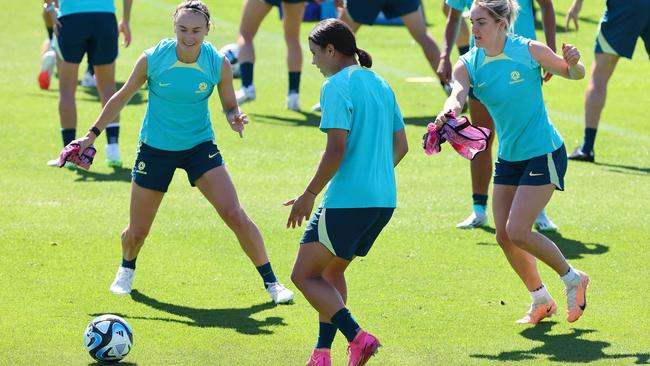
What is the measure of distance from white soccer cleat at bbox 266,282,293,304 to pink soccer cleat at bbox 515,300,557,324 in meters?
1.51

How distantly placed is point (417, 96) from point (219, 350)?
9.27m

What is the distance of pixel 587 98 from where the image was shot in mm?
12867

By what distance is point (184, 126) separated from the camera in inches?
316

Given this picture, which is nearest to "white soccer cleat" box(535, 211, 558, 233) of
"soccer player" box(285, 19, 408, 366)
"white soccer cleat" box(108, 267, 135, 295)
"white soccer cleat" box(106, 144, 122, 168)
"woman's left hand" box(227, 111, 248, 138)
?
"woman's left hand" box(227, 111, 248, 138)

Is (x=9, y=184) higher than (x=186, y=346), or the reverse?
(x=186, y=346)

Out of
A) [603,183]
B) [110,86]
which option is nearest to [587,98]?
[603,183]

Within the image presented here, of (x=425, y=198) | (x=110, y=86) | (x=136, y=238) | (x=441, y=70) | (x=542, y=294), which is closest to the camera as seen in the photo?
(x=542, y=294)

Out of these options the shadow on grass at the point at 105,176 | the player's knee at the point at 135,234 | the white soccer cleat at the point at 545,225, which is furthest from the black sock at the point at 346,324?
the shadow on grass at the point at 105,176

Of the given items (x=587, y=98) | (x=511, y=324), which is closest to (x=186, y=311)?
(x=511, y=324)

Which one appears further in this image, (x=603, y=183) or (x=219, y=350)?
(x=603, y=183)

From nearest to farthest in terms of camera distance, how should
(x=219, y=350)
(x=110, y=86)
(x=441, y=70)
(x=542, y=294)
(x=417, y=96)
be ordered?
(x=219, y=350), (x=542, y=294), (x=441, y=70), (x=110, y=86), (x=417, y=96)

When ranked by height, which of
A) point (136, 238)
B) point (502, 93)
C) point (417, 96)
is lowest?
point (417, 96)

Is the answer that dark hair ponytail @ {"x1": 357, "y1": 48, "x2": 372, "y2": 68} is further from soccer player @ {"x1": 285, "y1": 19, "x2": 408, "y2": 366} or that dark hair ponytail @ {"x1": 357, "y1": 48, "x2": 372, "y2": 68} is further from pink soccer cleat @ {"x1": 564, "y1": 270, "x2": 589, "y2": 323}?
pink soccer cleat @ {"x1": 564, "y1": 270, "x2": 589, "y2": 323}

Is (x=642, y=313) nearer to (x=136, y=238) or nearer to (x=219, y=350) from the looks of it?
(x=219, y=350)
